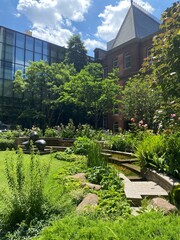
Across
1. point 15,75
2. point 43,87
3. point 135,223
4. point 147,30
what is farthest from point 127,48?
point 135,223

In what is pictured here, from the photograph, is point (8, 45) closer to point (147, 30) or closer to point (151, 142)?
point (147, 30)

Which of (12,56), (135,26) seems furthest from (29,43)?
(135,26)

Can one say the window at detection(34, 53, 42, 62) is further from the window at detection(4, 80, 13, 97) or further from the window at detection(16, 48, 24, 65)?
the window at detection(4, 80, 13, 97)

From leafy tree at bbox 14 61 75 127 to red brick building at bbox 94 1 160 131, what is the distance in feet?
20.1

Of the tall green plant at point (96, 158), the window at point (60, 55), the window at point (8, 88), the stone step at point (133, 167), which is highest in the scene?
the window at point (60, 55)

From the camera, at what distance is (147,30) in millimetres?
30125

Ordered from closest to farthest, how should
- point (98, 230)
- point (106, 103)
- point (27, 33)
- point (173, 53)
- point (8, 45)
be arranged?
point (98, 230)
point (173, 53)
point (106, 103)
point (8, 45)
point (27, 33)

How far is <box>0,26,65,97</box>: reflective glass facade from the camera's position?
101 ft

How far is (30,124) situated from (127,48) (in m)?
15.2

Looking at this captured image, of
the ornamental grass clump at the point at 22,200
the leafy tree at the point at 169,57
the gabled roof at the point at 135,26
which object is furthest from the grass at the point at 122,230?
the gabled roof at the point at 135,26

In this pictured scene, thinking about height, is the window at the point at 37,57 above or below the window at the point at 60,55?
below

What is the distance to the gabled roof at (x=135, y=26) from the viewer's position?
29.0 m

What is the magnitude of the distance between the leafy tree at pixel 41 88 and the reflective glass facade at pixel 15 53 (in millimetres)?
2371

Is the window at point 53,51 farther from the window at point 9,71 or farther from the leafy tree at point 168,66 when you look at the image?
the leafy tree at point 168,66
